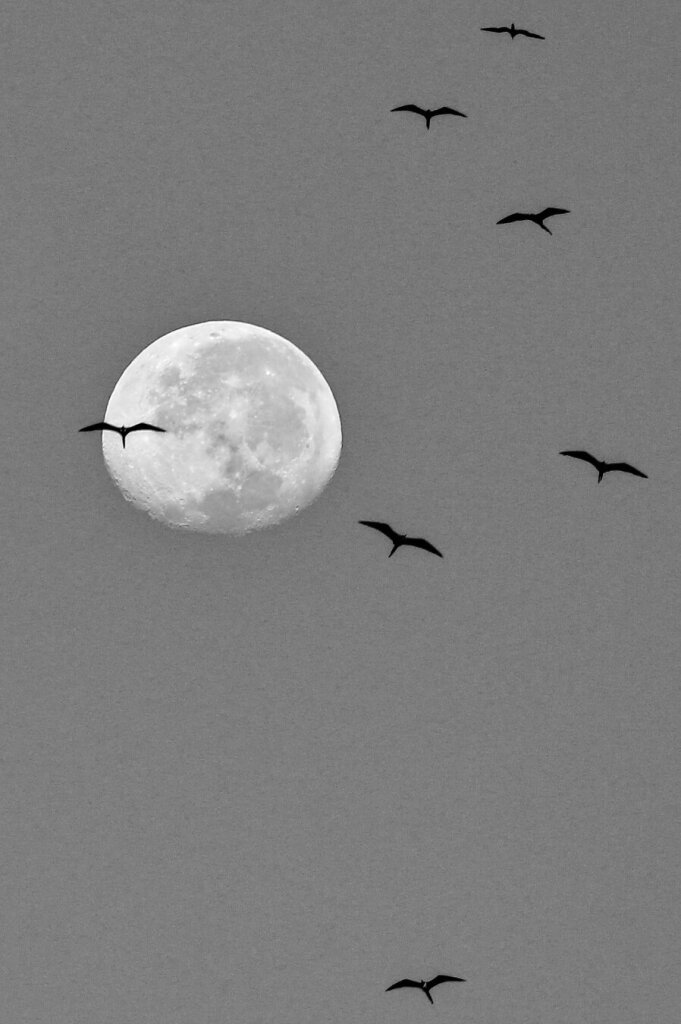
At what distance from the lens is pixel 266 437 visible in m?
18.8

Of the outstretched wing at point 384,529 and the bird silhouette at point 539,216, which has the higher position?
the bird silhouette at point 539,216

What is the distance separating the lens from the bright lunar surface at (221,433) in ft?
61.2

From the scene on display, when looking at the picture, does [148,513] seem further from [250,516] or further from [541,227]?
[541,227]

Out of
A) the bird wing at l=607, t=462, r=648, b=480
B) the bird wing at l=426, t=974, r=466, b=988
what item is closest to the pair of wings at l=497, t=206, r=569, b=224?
the bird wing at l=607, t=462, r=648, b=480

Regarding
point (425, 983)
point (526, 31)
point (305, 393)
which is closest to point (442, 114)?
point (526, 31)

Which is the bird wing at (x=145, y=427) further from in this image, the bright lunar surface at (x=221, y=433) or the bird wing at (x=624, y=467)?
the bird wing at (x=624, y=467)

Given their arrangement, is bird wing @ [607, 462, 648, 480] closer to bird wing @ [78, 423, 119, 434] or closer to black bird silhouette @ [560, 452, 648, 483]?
black bird silhouette @ [560, 452, 648, 483]

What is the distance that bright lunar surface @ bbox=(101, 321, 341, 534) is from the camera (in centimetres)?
1864

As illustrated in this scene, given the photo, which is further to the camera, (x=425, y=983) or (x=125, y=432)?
(x=425, y=983)

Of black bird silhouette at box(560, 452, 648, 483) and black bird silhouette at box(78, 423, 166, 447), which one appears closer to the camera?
black bird silhouette at box(78, 423, 166, 447)

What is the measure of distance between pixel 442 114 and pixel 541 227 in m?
2.33

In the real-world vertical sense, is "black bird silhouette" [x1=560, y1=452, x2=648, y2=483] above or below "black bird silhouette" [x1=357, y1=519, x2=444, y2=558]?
above

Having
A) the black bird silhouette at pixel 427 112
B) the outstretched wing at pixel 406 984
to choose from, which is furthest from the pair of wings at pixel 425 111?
the outstretched wing at pixel 406 984

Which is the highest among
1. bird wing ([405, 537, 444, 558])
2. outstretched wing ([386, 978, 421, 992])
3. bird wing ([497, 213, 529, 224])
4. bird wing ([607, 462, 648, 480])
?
bird wing ([497, 213, 529, 224])
